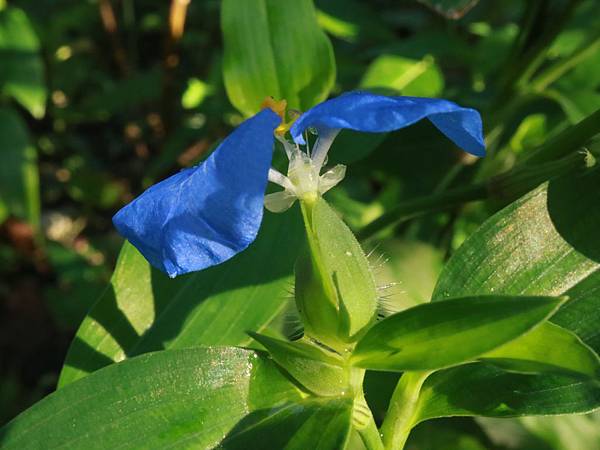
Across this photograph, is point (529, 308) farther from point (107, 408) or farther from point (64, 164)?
point (64, 164)

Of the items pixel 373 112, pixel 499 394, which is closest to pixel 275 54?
pixel 373 112

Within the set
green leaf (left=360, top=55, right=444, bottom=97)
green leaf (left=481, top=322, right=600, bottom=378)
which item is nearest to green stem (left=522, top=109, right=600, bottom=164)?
green leaf (left=481, top=322, right=600, bottom=378)

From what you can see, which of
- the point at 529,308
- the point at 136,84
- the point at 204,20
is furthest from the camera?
the point at 204,20

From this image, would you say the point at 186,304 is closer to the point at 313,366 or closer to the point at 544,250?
the point at 313,366

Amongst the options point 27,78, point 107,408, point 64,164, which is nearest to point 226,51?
point 107,408

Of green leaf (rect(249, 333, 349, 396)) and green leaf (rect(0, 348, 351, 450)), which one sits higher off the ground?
green leaf (rect(249, 333, 349, 396))

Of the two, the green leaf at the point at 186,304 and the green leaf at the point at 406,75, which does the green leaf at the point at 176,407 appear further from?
the green leaf at the point at 406,75

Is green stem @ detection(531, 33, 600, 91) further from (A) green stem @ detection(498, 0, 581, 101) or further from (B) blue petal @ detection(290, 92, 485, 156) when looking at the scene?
(B) blue petal @ detection(290, 92, 485, 156)
